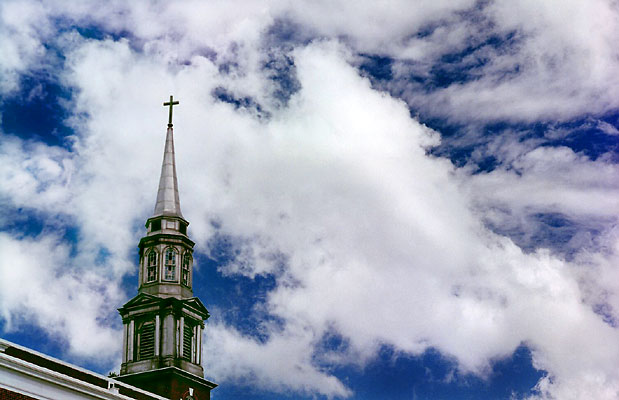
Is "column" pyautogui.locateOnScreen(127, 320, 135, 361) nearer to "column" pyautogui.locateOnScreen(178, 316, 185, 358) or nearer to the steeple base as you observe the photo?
the steeple base

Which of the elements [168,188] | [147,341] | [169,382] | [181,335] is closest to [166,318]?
[181,335]

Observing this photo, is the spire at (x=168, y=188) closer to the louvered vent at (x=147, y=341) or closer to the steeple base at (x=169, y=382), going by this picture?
the louvered vent at (x=147, y=341)

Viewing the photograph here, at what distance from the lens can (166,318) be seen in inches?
1944

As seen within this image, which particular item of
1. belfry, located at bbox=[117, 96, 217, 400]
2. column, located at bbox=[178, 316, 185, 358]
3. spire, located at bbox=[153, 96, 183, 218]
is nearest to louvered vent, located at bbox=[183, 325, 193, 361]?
belfry, located at bbox=[117, 96, 217, 400]

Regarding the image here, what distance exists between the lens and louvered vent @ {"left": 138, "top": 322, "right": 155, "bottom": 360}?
4897cm

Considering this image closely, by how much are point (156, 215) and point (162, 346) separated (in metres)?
9.33

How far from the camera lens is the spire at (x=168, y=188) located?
54.2 metres

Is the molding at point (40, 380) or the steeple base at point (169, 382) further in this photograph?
the steeple base at point (169, 382)

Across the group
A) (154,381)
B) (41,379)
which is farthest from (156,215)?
(41,379)

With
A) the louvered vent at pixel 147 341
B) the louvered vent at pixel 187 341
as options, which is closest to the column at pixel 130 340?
the louvered vent at pixel 147 341

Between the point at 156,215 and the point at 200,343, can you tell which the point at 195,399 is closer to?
the point at 200,343

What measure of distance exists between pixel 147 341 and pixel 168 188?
10869mm

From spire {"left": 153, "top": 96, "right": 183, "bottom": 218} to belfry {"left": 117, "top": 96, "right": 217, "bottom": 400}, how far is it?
0.24ft

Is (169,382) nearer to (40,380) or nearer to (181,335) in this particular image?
(181,335)
